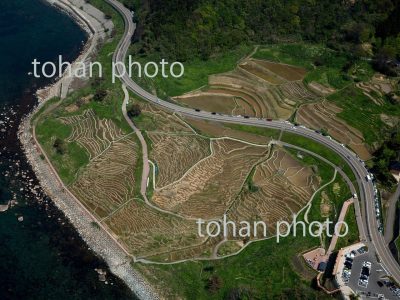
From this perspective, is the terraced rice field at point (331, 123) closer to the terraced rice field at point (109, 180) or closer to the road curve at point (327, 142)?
the road curve at point (327, 142)

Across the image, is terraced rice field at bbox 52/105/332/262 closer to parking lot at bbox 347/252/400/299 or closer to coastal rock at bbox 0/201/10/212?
coastal rock at bbox 0/201/10/212

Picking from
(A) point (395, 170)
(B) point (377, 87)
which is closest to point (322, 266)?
(A) point (395, 170)

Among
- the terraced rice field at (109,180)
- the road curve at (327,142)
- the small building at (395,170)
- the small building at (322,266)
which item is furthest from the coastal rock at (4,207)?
the small building at (395,170)

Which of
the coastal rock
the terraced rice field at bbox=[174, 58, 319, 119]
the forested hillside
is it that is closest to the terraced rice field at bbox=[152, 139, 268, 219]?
the terraced rice field at bbox=[174, 58, 319, 119]

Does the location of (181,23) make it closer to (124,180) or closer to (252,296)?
(124,180)

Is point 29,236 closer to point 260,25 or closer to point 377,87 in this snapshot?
point 260,25

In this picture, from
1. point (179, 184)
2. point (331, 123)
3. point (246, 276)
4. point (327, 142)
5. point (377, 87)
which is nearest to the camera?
point (246, 276)

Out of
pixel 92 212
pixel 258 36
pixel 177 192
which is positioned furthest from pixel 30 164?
pixel 258 36
